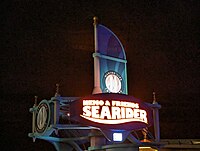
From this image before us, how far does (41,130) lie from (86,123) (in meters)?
2.94

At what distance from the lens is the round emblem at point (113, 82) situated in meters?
21.5

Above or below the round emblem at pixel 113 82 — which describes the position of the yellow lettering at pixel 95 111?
below

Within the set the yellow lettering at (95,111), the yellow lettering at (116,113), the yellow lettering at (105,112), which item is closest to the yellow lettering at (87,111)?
the yellow lettering at (95,111)

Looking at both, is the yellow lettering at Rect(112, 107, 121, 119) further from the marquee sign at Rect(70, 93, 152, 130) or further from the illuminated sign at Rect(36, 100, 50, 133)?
the illuminated sign at Rect(36, 100, 50, 133)

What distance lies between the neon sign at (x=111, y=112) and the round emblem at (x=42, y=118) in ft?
7.38

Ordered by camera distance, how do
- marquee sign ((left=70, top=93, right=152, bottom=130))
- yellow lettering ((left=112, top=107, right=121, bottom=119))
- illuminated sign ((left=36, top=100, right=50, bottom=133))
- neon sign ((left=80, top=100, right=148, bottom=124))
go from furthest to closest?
illuminated sign ((left=36, top=100, right=50, bottom=133)), yellow lettering ((left=112, top=107, right=121, bottom=119)), neon sign ((left=80, top=100, right=148, bottom=124)), marquee sign ((left=70, top=93, right=152, bottom=130))

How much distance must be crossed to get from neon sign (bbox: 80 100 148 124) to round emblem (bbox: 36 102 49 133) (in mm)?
2248

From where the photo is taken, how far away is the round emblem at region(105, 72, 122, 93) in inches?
848

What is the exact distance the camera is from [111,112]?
1833 cm

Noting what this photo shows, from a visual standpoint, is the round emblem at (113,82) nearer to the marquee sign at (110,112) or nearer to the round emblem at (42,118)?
the marquee sign at (110,112)

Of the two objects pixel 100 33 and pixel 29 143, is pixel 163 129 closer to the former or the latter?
pixel 29 143

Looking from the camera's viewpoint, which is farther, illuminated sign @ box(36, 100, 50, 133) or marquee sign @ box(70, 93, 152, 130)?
illuminated sign @ box(36, 100, 50, 133)

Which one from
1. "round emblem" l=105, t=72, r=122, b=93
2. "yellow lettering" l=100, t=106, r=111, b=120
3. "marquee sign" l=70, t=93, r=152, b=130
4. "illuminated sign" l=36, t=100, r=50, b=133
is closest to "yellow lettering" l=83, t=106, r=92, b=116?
"marquee sign" l=70, t=93, r=152, b=130

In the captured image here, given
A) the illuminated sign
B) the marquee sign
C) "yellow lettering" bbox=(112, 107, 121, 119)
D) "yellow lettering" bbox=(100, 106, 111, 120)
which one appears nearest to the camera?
the marquee sign
